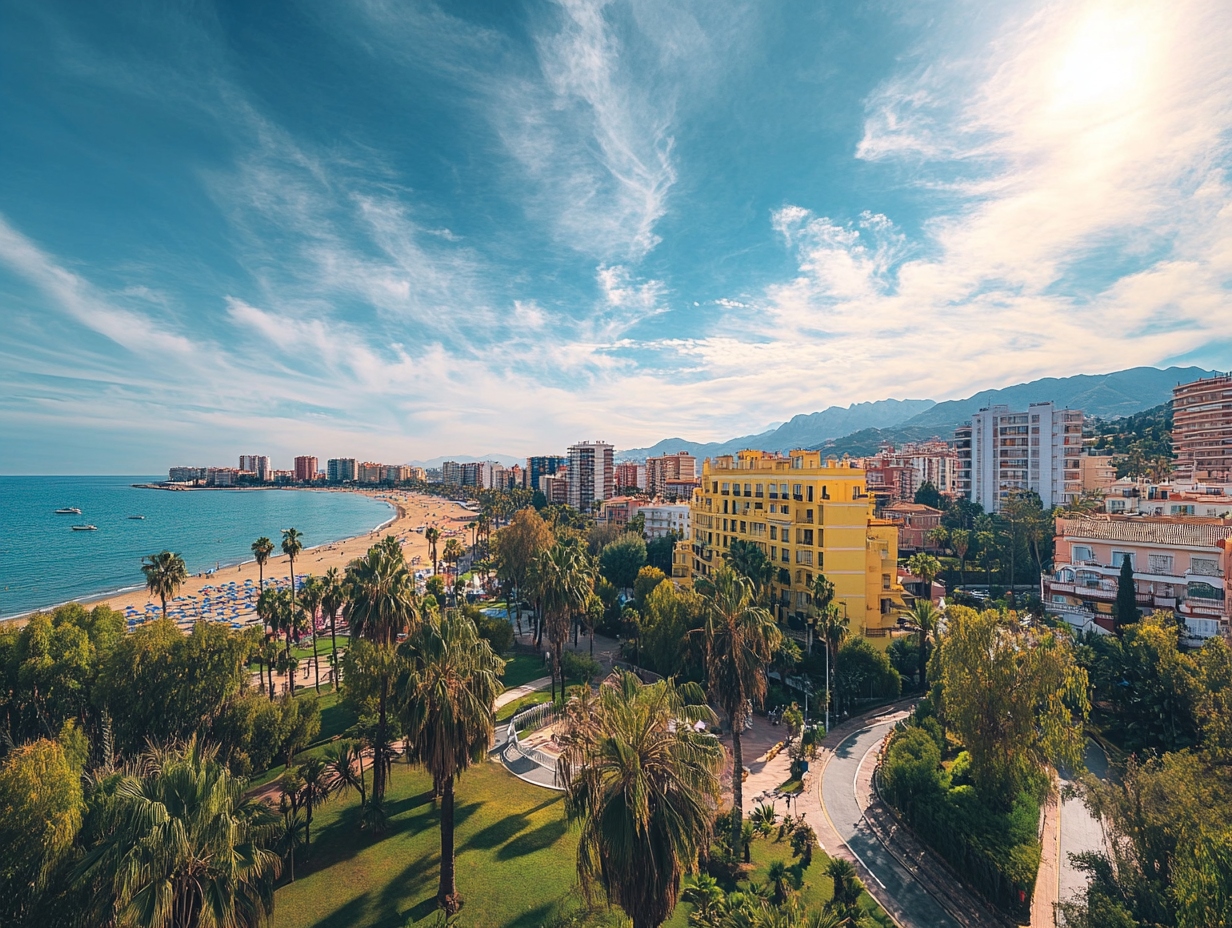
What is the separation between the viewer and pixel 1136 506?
5769 centimetres

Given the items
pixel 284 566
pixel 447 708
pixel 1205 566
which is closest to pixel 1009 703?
pixel 447 708

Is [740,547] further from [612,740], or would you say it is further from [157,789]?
[157,789]

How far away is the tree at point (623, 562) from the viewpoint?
228 feet

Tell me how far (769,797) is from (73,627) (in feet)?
117

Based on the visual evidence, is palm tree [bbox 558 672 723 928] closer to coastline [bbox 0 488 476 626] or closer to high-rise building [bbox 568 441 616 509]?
coastline [bbox 0 488 476 626]

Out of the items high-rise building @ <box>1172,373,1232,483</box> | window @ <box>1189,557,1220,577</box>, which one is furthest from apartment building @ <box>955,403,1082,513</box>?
window @ <box>1189,557,1220,577</box>

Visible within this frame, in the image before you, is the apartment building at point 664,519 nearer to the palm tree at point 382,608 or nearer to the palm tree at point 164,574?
the palm tree at point 164,574

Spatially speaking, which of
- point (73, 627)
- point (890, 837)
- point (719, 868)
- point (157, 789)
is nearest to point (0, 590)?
point (73, 627)

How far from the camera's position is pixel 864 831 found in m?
25.3

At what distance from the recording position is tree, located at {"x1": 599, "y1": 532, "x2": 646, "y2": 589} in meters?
69.4

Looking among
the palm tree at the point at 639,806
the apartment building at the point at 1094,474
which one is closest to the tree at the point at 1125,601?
the palm tree at the point at 639,806

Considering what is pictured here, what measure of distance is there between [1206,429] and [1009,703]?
103 metres

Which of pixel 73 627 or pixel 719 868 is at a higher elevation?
pixel 73 627

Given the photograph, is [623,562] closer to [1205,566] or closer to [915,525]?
[915,525]
